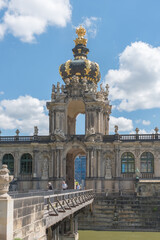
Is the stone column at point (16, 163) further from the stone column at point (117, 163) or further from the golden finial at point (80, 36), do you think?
the golden finial at point (80, 36)

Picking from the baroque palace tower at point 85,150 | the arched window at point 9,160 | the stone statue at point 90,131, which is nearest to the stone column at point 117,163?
the baroque palace tower at point 85,150

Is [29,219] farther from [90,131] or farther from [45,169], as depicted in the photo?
[45,169]

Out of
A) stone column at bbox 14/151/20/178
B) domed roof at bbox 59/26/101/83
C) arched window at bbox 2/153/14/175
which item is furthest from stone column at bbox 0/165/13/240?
domed roof at bbox 59/26/101/83

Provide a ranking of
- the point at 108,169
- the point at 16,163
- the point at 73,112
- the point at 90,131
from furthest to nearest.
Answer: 1. the point at 73,112
2. the point at 16,163
3. the point at 108,169
4. the point at 90,131

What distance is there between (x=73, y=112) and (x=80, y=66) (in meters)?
7.07

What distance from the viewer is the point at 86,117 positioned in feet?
164

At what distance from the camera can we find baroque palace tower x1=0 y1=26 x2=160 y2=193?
4816 cm

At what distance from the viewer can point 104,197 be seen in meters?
42.0

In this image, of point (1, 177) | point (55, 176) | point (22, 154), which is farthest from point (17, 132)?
point (1, 177)

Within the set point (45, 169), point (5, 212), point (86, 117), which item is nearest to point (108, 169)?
point (86, 117)

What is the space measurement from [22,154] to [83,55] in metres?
17.2

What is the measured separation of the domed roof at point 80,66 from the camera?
177 feet

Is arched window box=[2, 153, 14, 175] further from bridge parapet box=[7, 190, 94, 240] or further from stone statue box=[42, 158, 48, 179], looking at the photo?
bridge parapet box=[7, 190, 94, 240]

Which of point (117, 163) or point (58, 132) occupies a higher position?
point (58, 132)
